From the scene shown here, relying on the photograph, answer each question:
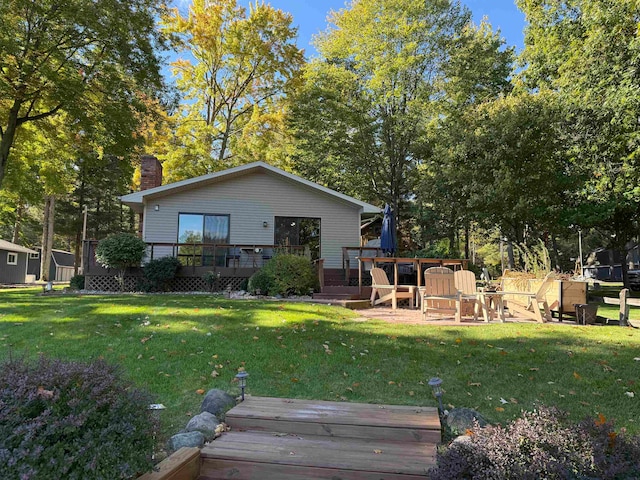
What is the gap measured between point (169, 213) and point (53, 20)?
6303mm

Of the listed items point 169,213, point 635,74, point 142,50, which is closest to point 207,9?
point 142,50

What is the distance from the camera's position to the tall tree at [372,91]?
818 inches

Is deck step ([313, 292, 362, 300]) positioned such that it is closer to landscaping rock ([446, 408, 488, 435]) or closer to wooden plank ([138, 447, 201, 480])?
landscaping rock ([446, 408, 488, 435])

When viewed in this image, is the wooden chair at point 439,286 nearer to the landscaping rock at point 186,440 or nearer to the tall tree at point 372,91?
the landscaping rock at point 186,440

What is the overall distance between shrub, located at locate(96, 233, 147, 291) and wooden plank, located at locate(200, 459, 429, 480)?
1001 cm

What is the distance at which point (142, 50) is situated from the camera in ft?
44.4

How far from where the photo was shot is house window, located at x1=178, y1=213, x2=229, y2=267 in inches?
527

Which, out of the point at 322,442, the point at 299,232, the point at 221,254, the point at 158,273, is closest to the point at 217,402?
the point at 322,442

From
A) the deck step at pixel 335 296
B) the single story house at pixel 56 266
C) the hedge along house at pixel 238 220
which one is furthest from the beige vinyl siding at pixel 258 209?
the single story house at pixel 56 266

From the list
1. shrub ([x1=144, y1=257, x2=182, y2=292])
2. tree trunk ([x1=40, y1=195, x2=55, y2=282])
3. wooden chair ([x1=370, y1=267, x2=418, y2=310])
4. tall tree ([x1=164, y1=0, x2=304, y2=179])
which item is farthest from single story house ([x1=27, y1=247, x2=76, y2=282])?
wooden chair ([x1=370, y1=267, x2=418, y2=310])

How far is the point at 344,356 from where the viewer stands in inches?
195

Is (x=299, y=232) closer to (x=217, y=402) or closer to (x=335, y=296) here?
(x=335, y=296)

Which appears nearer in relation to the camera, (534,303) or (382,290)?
(534,303)

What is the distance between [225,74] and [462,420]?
2310cm
